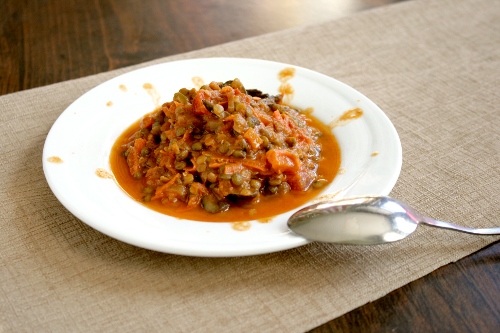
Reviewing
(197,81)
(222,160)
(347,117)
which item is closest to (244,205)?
(222,160)

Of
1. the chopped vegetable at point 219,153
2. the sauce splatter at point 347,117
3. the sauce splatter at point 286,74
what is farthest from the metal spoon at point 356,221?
the sauce splatter at point 286,74

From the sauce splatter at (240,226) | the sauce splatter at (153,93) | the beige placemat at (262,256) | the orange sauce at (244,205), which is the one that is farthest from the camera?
the sauce splatter at (153,93)

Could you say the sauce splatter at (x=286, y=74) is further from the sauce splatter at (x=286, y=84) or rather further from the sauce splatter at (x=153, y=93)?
the sauce splatter at (x=153, y=93)

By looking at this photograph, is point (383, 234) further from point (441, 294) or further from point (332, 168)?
point (332, 168)

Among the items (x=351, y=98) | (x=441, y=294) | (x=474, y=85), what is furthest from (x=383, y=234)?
(x=474, y=85)

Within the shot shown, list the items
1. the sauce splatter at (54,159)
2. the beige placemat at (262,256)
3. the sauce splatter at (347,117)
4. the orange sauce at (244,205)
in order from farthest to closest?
the sauce splatter at (347,117), the sauce splatter at (54,159), the orange sauce at (244,205), the beige placemat at (262,256)

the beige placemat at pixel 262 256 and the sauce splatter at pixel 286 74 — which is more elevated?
the sauce splatter at pixel 286 74

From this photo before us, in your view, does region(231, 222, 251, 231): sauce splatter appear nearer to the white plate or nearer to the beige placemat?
the white plate
